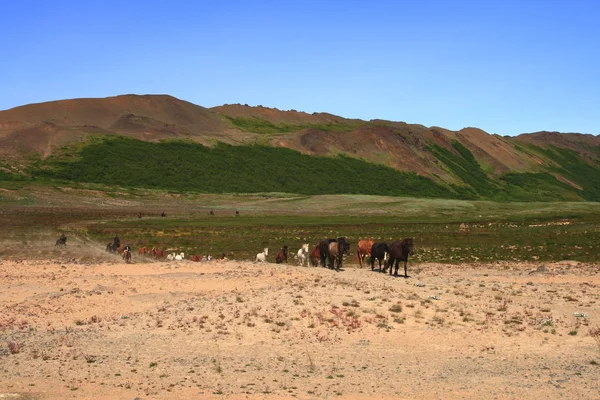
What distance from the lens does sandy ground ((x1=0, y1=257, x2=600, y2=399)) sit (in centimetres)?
1514

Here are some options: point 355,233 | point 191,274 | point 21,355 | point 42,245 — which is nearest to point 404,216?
point 355,233

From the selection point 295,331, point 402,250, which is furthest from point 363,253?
point 295,331

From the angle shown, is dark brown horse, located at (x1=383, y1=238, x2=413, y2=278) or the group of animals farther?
the group of animals

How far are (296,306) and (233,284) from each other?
6228mm

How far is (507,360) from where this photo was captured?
57.8 feet

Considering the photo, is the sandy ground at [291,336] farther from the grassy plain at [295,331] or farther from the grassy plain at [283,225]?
the grassy plain at [283,225]

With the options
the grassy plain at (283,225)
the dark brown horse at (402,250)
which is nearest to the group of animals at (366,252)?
the dark brown horse at (402,250)

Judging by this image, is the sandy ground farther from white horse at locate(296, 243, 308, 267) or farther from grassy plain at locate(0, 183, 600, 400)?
white horse at locate(296, 243, 308, 267)

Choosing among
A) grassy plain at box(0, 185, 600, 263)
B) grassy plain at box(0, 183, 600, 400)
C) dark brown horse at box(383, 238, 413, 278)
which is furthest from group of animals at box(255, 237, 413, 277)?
grassy plain at box(0, 185, 600, 263)

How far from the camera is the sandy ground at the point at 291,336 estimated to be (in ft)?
49.7

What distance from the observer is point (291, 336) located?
20.1m

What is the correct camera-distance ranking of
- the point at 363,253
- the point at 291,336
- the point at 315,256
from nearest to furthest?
the point at 291,336, the point at 315,256, the point at 363,253

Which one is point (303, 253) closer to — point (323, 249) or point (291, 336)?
point (323, 249)

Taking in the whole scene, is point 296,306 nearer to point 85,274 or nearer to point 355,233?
point 85,274
